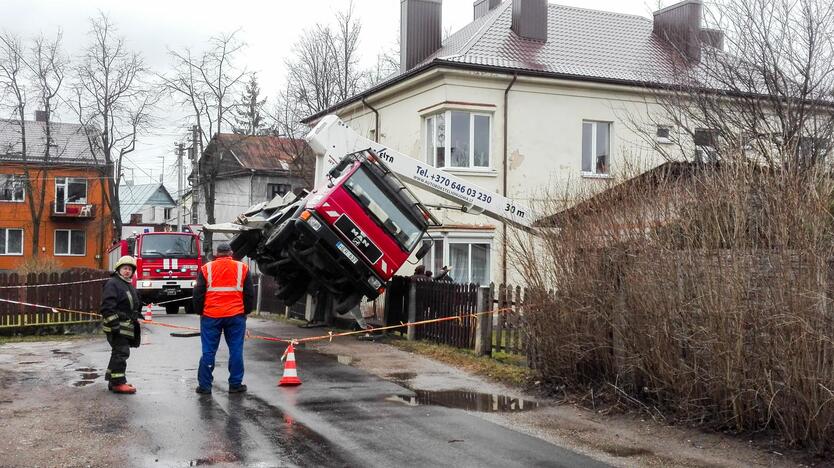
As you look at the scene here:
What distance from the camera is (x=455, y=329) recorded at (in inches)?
555

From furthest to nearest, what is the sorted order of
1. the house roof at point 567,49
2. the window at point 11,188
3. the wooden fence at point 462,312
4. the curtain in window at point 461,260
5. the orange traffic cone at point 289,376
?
the window at point 11,188, the curtain in window at point 461,260, the house roof at point 567,49, the wooden fence at point 462,312, the orange traffic cone at point 289,376

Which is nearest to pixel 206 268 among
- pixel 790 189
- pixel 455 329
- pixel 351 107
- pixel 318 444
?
pixel 318 444

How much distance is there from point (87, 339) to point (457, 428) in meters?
10.6

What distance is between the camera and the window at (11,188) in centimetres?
5191

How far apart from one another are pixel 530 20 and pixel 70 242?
39.9m

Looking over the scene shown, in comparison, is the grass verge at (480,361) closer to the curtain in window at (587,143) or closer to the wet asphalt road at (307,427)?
the wet asphalt road at (307,427)

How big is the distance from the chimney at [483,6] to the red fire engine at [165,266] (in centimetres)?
1298

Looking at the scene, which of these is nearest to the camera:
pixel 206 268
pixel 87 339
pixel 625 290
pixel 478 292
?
pixel 625 290

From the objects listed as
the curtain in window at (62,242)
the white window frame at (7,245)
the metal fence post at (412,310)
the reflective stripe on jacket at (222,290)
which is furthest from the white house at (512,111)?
the white window frame at (7,245)

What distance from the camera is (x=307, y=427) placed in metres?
7.99

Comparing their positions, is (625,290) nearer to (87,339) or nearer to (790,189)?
(790,189)

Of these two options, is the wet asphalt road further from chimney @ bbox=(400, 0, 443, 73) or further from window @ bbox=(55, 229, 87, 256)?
window @ bbox=(55, 229, 87, 256)

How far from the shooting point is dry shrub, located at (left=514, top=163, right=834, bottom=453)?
23.0 ft

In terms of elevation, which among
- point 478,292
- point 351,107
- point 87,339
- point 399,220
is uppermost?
point 351,107
